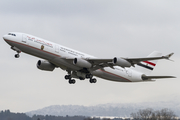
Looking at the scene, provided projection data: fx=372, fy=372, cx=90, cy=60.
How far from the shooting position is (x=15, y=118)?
8038cm

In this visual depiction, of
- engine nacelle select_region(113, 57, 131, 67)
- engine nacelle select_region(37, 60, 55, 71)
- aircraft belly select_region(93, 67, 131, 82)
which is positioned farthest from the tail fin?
engine nacelle select_region(37, 60, 55, 71)

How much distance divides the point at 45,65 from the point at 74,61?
20.8 ft

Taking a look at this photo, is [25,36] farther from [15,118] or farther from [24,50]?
[15,118]

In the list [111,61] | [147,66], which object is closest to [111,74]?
[111,61]

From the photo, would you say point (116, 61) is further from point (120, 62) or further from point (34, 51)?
point (34, 51)

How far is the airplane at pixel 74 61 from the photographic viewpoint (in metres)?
49.6

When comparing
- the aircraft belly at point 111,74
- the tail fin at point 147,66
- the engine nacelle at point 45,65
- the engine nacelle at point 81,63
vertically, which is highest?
the tail fin at point 147,66

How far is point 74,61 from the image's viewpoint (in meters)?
51.5

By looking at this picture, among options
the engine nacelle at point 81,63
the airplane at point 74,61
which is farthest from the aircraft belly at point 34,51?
the engine nacelle at point 81,63

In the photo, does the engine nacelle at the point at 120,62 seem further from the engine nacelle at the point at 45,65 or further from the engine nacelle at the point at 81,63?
the engine nacelle at the point at 45,65

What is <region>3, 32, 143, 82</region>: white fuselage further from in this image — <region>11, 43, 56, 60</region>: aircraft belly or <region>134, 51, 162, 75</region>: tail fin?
<region>134, 51, 162, 75</region>: tail fin

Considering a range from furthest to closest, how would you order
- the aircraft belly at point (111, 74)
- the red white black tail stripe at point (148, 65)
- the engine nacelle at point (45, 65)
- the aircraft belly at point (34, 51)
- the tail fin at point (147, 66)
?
1. the red white black tail stripe at point (148, 65)
2. the tail fin at point (147, 66)
3. the aircraft belly at point (111, 74)
4. the engine nacelle at point (45, 65)
5. the aircraft belly at point (34, 51)

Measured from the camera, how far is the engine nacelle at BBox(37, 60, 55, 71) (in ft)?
183

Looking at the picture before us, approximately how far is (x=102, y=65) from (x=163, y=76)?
1019 cm
